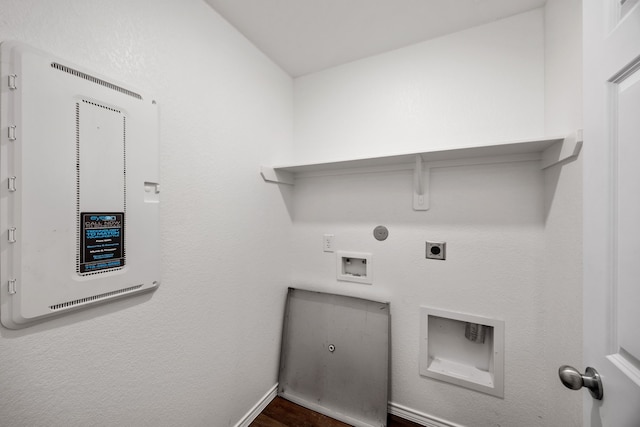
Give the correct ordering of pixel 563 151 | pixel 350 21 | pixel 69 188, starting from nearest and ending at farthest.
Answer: pixel 69 188 < pixel 563 151 < pixel 350 21

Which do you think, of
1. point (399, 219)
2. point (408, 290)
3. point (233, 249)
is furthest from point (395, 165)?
point (233, 249)

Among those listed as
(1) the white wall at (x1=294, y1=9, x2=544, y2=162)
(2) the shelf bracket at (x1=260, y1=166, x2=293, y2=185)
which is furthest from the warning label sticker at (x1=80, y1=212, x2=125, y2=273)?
(1) the white wall at (x1=294, y1=9, x2=544, y2=162)

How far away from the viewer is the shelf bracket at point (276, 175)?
5.18 ft

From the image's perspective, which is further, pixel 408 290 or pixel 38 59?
pixel 408 290

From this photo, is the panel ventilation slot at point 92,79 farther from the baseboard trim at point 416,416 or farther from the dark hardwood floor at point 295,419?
the baseboard trim at point 416,416

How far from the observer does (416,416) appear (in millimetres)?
1471

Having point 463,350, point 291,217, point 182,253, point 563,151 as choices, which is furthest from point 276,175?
point 463,350

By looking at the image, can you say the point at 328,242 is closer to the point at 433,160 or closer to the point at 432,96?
the point at 433,160

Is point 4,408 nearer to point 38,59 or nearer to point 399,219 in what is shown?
point 38,59

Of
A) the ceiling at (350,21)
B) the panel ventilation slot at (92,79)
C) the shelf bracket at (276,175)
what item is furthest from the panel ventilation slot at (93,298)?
the ceiling at (350,21)

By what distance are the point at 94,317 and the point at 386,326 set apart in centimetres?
143

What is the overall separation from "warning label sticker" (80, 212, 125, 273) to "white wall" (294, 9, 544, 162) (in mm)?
1280

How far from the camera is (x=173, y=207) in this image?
3.47 ft

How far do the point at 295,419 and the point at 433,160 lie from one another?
1827mm
